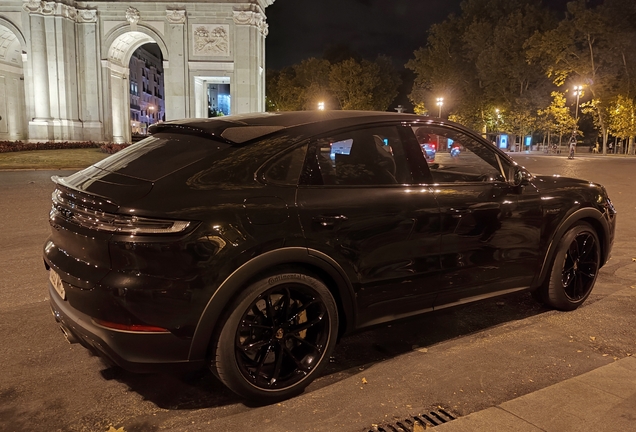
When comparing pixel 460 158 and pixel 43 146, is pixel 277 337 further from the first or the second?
pixel 43 146

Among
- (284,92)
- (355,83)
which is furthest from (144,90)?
(355,83)

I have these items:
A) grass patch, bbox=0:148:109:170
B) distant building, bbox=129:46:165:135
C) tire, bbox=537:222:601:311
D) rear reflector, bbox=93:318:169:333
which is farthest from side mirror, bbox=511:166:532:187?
distant building, bbox=129:46:165:135

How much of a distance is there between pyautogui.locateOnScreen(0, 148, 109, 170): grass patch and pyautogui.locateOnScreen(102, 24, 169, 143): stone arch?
375 inches

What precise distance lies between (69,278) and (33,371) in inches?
41.4

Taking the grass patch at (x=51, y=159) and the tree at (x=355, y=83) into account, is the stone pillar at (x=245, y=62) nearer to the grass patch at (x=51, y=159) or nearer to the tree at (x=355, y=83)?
the grass patch at (x=51, y=159)

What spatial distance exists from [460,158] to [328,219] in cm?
190

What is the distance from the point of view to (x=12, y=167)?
22750 millimetres

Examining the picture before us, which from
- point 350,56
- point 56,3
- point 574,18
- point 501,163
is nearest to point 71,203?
point 501,163

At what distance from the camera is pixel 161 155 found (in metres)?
3.45

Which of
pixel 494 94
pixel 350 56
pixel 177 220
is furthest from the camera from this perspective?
pixel 350 56

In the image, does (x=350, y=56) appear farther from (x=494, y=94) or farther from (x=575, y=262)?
(x=575, y=262)

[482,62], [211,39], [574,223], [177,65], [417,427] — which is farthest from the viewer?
[482,62]

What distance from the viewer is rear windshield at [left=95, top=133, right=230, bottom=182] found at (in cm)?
322

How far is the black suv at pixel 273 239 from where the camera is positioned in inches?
115
